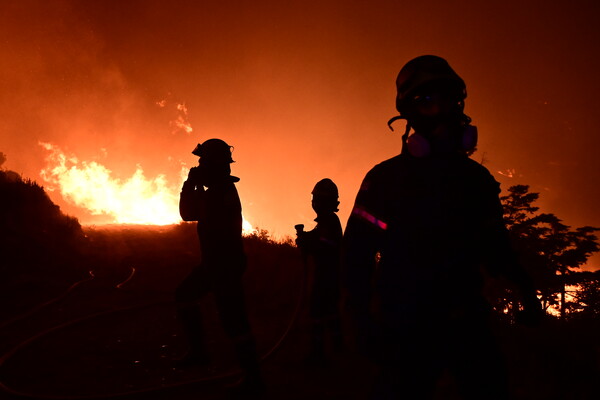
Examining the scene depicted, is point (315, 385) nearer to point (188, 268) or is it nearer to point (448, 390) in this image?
point (448, 390)

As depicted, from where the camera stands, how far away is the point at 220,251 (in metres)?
4.09

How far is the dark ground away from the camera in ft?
13.9

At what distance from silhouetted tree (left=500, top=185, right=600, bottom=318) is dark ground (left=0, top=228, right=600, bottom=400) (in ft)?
67.4

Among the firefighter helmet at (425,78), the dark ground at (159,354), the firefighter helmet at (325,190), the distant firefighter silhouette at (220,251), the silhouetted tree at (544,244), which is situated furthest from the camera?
the silhouetted tree at (544,244)

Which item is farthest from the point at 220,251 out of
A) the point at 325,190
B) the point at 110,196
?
the point at 110,196

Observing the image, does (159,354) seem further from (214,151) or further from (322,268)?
(214,151)

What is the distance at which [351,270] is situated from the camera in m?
1.86

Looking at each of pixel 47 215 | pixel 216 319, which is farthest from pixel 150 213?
pixel 216 319

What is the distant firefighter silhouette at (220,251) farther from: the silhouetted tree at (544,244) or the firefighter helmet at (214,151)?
the silhouetted tree at (544,244)

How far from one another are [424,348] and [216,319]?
7.13m

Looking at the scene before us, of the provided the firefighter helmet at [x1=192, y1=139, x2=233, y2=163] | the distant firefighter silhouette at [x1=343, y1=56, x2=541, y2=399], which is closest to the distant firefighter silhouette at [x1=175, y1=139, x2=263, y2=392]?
the firefighter helmet at [x1=192, y1=139, x2=233, y2=163]

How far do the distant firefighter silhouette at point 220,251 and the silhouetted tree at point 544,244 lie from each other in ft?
85.0

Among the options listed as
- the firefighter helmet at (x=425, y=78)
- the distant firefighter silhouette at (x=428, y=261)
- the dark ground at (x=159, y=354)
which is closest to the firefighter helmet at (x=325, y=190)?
the dark ground at (x=159, y=354)

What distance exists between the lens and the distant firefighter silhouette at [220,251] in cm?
394
